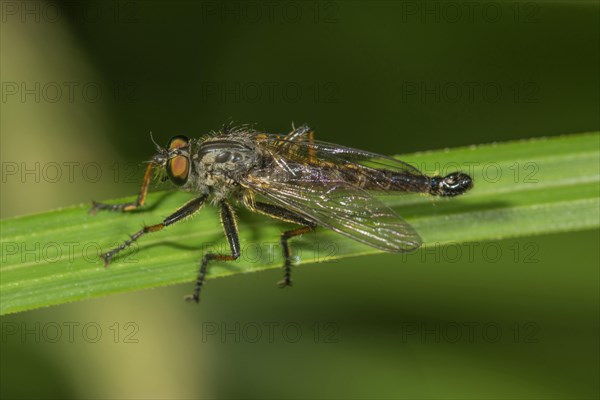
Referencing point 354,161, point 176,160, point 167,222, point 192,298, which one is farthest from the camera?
point 354,161

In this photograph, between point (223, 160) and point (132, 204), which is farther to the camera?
point (223, 160)

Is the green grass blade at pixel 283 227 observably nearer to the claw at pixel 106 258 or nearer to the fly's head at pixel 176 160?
the claw at pixel 106 258

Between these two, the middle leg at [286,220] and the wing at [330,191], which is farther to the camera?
the middle leg at [286,220]

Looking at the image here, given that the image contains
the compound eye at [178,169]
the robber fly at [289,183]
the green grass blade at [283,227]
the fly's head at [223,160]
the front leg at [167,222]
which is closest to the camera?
the green grass blade at [283,227]

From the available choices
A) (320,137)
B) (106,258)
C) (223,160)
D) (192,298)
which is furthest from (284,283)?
(320,137)

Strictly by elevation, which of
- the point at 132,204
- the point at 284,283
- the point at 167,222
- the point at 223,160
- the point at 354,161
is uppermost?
the point at 354,161

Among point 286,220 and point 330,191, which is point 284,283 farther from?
point 330,191

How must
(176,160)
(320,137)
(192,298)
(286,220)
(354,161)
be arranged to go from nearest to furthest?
(192,298), (286,220), (176,160), (354,161), (320,137)

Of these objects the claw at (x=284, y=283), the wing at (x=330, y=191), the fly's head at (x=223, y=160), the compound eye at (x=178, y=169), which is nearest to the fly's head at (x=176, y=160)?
the compound eye at (x=178, y=169)
